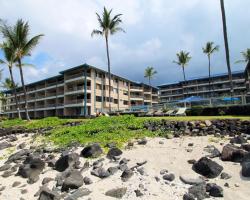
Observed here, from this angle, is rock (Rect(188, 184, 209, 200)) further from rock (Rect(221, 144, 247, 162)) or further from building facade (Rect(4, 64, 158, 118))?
building facade (Rect(4, 64, 158, 118))

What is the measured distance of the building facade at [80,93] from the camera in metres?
45.0

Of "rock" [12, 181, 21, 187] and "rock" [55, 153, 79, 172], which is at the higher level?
"rock" [55, 153, 79, 172]

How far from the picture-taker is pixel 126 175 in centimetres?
707

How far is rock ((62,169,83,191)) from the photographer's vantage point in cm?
681

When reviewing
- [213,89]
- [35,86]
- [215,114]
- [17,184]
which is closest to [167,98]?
[213,89]

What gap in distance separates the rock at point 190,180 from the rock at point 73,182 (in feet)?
9.82

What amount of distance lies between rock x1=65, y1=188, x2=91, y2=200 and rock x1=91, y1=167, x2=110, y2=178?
0.88 metres

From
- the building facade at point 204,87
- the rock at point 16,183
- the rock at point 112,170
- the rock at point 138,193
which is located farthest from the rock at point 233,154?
the building facade at point 204,87

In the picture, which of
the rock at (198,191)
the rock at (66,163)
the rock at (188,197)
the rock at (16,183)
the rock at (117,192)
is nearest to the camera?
the rock at (188,197)

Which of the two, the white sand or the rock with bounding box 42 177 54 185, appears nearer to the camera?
the white sand

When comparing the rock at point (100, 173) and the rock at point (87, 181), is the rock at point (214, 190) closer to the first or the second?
the rock at point (100, 173)

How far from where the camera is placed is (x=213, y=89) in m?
72.2

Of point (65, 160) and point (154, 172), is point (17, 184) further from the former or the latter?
point (154, 172)

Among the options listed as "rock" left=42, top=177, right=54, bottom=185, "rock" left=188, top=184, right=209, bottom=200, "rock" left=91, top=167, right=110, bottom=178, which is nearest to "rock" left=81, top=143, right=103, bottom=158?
"rock" left=91, top=167, right=110, bottom=178
